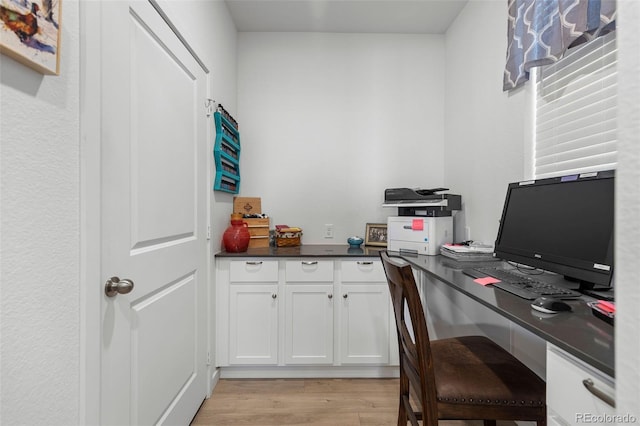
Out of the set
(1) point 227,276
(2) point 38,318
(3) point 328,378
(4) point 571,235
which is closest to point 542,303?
(4) point 571,235

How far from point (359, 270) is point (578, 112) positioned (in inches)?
58.5

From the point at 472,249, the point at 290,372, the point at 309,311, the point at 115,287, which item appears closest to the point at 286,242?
the point at 309,311

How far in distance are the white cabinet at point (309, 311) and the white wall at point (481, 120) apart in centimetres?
116

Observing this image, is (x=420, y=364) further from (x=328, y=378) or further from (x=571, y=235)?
(x=328, y=378)

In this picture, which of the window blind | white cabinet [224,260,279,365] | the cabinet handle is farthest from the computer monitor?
white cabinet [224,260,279,365]

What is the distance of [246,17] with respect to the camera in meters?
2.38

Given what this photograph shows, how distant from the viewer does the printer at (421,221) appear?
6.49 ft

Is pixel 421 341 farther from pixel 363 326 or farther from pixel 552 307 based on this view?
pixel 363 326

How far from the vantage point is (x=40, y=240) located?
0.71m

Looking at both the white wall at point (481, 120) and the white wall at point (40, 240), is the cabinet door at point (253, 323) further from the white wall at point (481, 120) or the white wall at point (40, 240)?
the white wall at point (481, 120)

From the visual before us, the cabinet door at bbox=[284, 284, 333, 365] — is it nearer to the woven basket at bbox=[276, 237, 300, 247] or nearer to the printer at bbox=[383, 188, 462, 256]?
the woven basket at bbox=[276, 237, 300, 247]

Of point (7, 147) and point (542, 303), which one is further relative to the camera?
point (542, 303)

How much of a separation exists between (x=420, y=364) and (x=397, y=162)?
6.35ft

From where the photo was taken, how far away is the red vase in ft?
6.91
